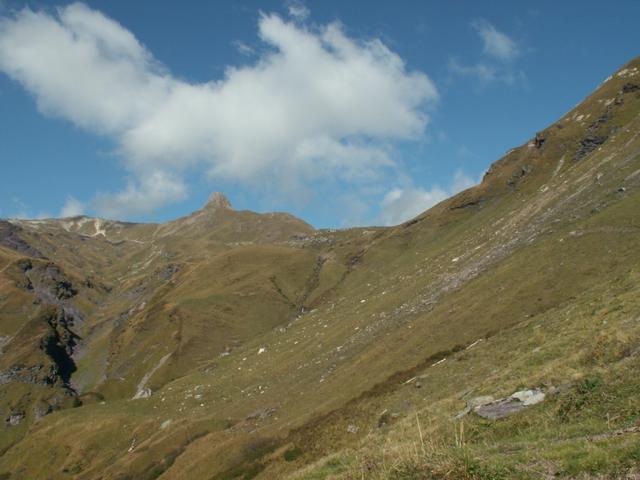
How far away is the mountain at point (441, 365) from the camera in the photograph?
1919 cm

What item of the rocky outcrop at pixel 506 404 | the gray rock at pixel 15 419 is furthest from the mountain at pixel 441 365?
the gray rock at pixel 15 419

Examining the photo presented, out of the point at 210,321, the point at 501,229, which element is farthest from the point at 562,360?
the point at 210,321

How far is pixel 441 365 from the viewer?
4353 cm

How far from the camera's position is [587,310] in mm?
34375

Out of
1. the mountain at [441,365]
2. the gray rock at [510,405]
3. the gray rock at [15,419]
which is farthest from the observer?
the gray rock at [15,419]

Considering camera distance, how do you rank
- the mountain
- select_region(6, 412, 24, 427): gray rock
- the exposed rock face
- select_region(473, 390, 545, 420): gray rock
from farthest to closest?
select_region(6, 412, 24, 427): gray rock < the exposed rock face < select_region(473, 390, 545, 420): gray rock < the mountain

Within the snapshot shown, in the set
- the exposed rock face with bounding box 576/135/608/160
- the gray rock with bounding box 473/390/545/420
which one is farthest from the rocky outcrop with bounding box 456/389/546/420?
the exposed rock face with bounding box 576/135/608/160

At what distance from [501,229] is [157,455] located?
66.4 m

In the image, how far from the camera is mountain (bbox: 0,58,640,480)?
63.0ft

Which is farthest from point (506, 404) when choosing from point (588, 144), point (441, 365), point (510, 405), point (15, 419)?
point (15, 419)

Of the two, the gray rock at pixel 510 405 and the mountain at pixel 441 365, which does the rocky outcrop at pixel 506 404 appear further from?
the mountain at pixel 441 365

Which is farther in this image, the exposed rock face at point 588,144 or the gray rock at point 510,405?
the exposed rock face at point 588,144

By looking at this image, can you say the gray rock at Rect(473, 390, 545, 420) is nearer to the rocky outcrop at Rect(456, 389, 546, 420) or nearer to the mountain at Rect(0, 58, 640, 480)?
the rocky outcrop at Rect(456, 389, 546, 420)

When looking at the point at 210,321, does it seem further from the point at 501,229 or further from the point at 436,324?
the point at 436,324
